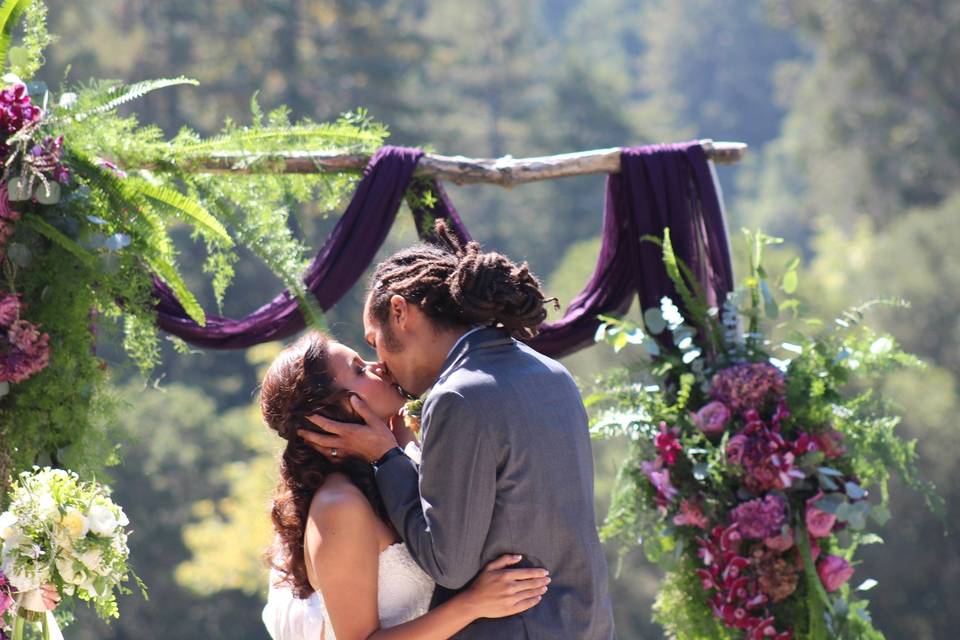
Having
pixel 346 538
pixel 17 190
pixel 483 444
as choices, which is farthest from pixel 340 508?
pixel 17 190

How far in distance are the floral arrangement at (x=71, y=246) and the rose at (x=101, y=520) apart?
0.56 metres

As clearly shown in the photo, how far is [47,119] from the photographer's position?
372 cm

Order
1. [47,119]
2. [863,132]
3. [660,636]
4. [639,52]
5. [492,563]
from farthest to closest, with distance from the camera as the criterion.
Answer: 1. [639,52]
2. [863,132]
3. [660,636]
4. [47,119]
5. [492,563]

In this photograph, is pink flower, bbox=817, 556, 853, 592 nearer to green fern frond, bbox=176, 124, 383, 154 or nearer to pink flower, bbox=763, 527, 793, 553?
pink flower, bbox=763, 527, 793, 553

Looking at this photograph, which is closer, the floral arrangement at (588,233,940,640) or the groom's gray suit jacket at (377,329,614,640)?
the groom's gray suit jacket at (377,329,614,640)

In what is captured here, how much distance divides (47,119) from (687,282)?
2.23 meters

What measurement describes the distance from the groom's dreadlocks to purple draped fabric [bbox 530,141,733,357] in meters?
1.63

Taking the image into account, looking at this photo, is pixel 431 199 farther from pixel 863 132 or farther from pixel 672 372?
pixel 863 132

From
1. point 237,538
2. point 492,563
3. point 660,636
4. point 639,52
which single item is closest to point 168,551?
point 237,538

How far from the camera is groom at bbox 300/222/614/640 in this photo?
276cm

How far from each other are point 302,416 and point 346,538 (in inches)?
12.4

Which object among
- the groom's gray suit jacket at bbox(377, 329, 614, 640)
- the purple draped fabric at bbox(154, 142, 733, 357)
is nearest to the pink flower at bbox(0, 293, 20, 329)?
the purple draped fabric at bbox(154, 142, 733, 357)

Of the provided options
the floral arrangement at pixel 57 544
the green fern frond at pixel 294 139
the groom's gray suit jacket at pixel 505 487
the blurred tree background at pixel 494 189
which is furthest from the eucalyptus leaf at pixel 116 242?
the blurred tree background at pixel 494 189

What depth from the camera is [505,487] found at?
280 centimetres
